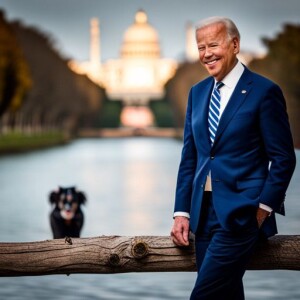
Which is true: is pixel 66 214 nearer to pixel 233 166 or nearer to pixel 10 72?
pixel 233 166

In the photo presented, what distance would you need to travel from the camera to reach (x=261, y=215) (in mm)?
4922

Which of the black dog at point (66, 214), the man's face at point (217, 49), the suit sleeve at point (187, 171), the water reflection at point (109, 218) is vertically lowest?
the water reflection at point (109, 218)

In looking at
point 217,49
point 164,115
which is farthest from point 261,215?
point 164,115

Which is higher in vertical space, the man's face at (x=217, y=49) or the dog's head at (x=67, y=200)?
the man's face at (x=217, y=49)

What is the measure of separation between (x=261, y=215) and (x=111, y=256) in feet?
2.86

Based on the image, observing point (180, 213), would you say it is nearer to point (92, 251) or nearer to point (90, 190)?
point (92, 251)

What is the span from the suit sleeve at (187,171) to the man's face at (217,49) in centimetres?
29

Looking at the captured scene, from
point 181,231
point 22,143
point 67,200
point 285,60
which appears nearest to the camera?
point 181,231

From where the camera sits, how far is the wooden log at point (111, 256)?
5.32 meters

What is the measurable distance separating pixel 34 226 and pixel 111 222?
4.00 ft

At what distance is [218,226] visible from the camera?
5020mm

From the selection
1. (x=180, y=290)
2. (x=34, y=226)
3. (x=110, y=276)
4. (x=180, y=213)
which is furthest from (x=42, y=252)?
(x=34, y=226)

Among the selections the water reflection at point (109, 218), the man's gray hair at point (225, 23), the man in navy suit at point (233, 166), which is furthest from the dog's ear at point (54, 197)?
the man's gray hair at point (225, 23)

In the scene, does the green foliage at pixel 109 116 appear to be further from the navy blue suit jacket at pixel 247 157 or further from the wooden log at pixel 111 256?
the navy blue suit jacket at pixel 247 157
